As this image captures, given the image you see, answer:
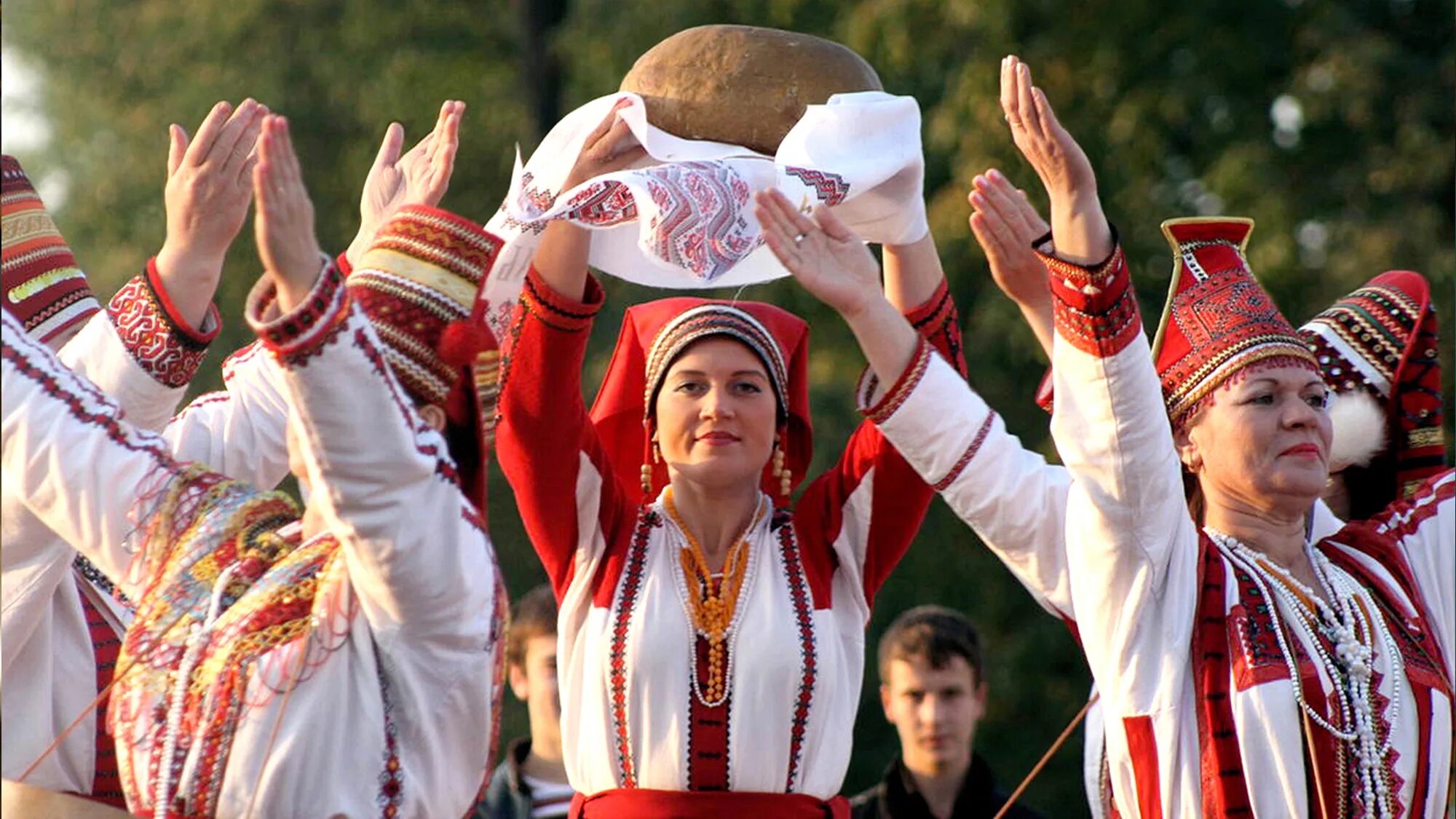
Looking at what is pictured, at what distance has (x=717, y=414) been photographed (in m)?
4.27

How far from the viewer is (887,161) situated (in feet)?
14.0

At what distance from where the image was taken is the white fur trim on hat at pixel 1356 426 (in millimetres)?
4461

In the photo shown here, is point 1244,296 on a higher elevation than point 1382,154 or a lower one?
lower

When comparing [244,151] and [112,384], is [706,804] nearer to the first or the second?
[112,384]

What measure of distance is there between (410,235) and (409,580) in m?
0.53

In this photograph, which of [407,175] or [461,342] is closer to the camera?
[461,342]

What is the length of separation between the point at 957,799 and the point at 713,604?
1.80 meters

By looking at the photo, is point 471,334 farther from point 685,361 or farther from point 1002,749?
point 1002,749

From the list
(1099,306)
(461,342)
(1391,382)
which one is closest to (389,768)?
(461,342)

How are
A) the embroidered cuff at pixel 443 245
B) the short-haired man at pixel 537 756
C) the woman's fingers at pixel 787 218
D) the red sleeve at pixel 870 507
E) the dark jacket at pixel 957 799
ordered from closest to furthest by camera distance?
the embroidered cuff at pixel 443 245
the woman's fingers at pixel 787 218
the red sleeve at pixel 870 507
the dark jacket at pixel 957 799
the short-haired man at pixel 537 756

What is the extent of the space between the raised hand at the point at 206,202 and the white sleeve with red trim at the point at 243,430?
0.92ft

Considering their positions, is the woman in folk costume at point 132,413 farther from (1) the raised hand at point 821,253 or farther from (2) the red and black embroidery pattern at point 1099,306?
(2) the red and black embroidery pattern at point 1099,306

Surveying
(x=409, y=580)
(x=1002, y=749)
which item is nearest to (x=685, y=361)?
(x=409, y=580)

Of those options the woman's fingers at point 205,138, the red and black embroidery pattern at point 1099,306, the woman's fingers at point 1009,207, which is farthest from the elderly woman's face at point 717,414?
the woman's fingers at point 205,138
